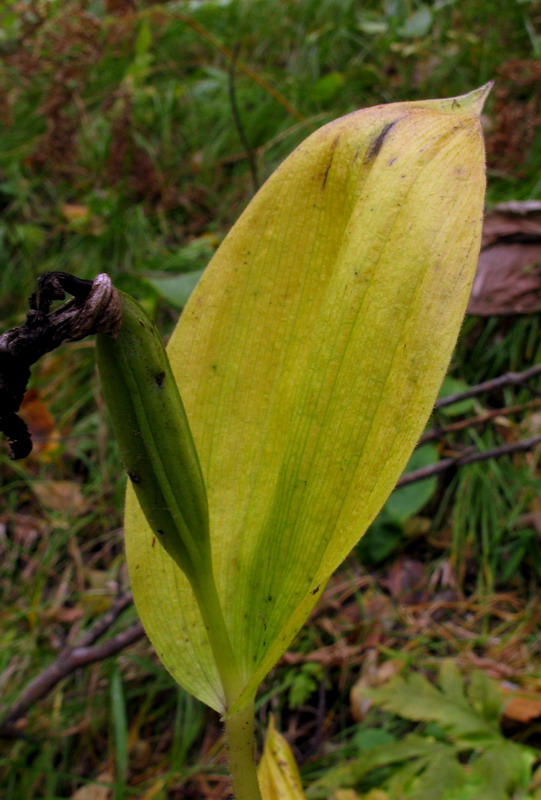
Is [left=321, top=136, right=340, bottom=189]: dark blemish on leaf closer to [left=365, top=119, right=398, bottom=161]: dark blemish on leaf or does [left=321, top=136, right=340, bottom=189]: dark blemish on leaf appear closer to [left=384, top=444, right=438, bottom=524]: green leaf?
[left=365, top=119, right=398, bottom=161]: dark blemish on leaf

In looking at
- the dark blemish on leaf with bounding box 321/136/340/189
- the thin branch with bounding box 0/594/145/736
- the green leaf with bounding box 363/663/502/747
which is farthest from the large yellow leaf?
the thin branch with bounding box 0/594/145/736

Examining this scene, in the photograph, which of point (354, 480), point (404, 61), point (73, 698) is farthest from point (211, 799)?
point (404, 61)

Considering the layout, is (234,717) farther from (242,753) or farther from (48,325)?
(48,325)

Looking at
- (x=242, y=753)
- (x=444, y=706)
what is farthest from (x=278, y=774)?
(x=444, y=706)

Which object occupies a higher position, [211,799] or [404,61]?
[404,61]

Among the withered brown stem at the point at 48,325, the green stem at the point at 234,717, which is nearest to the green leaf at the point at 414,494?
the green stem at the point at 234,717

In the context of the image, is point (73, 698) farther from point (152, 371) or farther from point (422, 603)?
point (152, 371)

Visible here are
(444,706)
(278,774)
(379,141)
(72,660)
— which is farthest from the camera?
(72,660)
